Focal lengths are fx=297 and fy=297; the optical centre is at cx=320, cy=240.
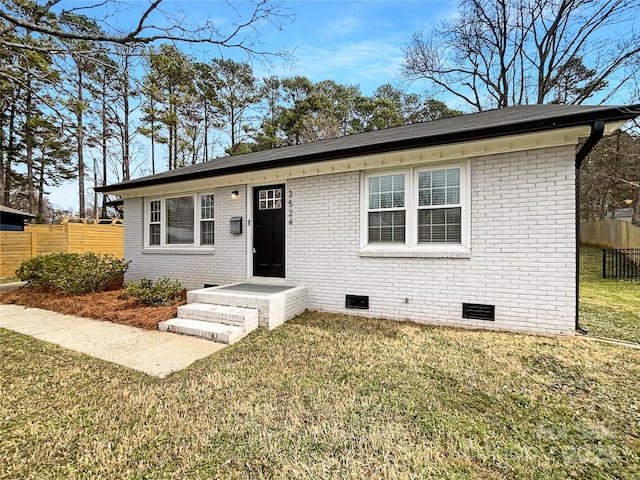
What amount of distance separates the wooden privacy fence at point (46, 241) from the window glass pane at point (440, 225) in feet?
46.5

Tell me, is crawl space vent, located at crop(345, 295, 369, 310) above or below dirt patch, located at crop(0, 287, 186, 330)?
above

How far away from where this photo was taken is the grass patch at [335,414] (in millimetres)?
1949

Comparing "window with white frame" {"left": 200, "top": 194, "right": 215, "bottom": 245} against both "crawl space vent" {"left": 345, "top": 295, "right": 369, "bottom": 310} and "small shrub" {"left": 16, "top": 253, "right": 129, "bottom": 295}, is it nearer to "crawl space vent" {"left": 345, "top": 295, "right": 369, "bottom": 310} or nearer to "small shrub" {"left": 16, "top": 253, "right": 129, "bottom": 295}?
"small shrub" {"left": 16, "top": 253, "right": 129, "bottom": 295}

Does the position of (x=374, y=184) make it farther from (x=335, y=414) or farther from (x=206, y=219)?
(x=206, y=219)

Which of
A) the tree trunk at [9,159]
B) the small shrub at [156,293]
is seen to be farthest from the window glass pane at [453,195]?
the tree trunk at [9,159]

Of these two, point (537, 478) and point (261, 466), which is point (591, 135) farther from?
point (261, 466)

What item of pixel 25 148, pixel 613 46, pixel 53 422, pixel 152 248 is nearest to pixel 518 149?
pixel 53 422

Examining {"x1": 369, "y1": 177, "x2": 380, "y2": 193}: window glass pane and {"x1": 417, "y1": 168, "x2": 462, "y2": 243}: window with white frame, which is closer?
{"x1": 417, "y1": 168, "x2": 462, "y2": 243}: window with white frame

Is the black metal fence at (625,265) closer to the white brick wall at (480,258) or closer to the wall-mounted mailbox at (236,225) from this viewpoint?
the white brick wall at (480,258)

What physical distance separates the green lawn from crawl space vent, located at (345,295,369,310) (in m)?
3.34

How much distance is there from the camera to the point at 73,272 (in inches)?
294

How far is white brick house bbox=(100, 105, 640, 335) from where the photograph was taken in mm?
4227

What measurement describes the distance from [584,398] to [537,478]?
1.35 metres

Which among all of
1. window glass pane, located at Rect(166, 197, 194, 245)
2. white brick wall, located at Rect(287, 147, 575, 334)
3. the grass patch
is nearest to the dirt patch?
the grass patch
